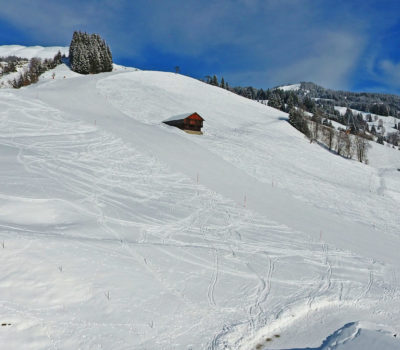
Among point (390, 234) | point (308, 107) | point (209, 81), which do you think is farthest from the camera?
point (308, 107)

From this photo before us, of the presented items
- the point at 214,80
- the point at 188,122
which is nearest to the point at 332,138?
the point at 188,122

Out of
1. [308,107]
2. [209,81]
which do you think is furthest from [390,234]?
[308,107]

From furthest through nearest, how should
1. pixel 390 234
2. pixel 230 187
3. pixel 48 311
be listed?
pixel 230 187 → pixel 390 234 → pixel 48 311

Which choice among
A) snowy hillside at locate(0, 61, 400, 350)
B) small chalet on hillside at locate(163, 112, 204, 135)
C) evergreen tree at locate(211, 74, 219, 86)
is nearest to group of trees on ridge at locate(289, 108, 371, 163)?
small chalet on hillside at locate(163, 112, 204, 135)

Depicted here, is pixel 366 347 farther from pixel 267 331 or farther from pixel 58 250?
pixel 58 250

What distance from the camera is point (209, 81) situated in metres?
122

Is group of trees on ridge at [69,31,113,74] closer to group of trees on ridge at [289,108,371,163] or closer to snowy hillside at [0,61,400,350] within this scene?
group of trees on ridge at [289,108,371,163]

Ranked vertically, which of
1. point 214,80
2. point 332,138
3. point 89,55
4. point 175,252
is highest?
point 214,80

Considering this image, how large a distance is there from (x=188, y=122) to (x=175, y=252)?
32.7 m

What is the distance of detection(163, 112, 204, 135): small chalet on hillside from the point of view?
4019cm

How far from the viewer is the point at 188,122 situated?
133 feet

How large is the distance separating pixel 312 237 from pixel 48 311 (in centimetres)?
1145

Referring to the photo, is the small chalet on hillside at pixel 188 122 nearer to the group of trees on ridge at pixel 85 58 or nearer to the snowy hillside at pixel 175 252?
the snowy hillside at pixel 175 252

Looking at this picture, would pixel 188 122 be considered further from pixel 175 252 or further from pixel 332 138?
pixel 332 138
